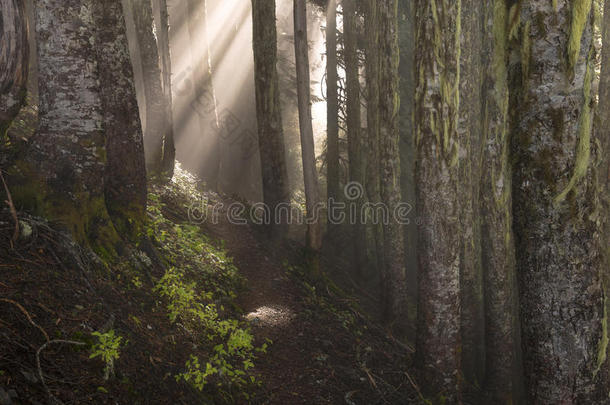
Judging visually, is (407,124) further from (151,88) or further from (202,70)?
(151,88)

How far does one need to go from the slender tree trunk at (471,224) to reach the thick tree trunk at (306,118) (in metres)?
3.40

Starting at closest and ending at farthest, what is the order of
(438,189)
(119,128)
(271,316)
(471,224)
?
(438,189)
(119,128)
(271,316)
(471,224)

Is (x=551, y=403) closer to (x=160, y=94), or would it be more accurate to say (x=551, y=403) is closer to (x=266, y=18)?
(x=266, y=18)

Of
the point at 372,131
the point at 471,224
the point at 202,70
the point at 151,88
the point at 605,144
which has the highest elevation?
the point at 202,70

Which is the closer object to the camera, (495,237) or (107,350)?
(107,350)

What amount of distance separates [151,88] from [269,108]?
3.30 meters

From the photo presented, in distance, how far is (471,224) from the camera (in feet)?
26.9

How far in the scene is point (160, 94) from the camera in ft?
37.8

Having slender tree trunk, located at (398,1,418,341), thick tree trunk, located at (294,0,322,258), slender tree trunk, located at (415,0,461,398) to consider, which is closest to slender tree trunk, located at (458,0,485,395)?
slender tree trunk, located at (415,0,461,398)

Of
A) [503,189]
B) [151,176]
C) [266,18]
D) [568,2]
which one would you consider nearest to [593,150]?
[568,2]

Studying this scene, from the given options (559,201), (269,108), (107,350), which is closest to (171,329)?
(107,350)

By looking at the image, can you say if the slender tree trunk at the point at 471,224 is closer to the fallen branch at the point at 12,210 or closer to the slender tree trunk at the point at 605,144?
the slender tree trunk at the point at 605,144

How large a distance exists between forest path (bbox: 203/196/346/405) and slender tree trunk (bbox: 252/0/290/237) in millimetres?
1091

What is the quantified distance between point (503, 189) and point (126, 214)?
5902mm
